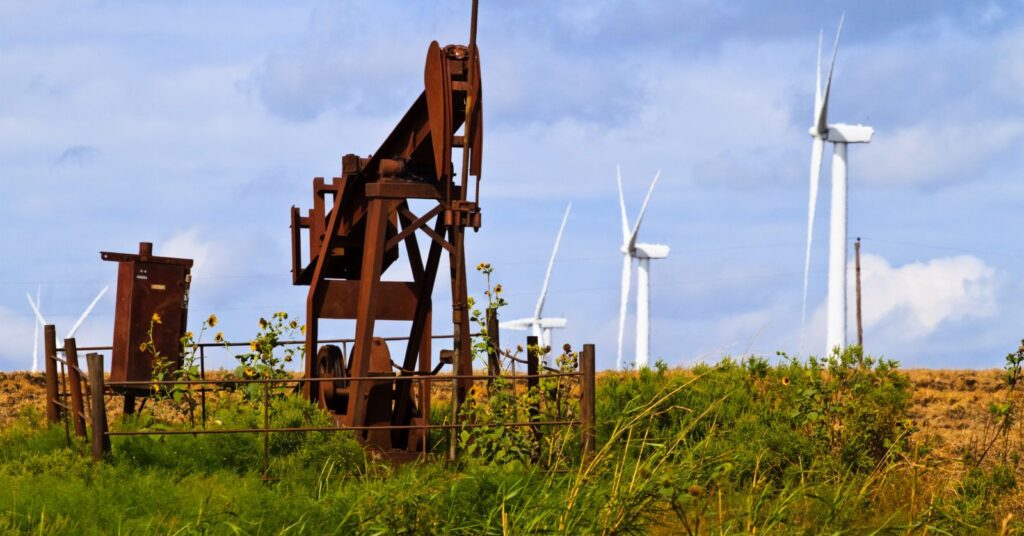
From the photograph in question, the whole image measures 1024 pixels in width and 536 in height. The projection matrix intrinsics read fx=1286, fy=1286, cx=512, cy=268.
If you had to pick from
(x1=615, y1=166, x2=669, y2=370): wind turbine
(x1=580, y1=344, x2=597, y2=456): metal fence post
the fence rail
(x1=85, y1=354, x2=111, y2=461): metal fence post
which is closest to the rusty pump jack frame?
the fence rail

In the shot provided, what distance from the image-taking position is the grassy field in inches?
359

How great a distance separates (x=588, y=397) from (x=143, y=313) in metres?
6.21

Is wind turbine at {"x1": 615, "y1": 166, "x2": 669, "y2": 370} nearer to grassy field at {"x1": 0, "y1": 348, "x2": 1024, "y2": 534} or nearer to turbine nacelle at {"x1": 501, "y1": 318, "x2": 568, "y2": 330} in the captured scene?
turbine nacelle at {"x1": 501, "y1": 318, "x2": 568, "y2": 330}

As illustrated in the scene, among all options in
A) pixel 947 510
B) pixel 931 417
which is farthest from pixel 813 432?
pixel 931 417

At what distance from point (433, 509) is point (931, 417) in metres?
14.6

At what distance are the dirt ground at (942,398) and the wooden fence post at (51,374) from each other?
10.7 feet

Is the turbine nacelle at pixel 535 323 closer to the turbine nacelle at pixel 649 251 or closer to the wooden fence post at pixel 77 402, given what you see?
the turbine nacelle at pixel 649 251

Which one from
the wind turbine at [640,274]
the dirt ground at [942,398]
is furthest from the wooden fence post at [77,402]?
the wind turbine at [640,274]

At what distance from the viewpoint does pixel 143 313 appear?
50.5ft

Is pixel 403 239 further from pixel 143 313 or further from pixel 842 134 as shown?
pixel 842 134

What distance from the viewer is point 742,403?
48.5 ft

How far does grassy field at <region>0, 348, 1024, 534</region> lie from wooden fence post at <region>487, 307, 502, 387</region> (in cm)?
54

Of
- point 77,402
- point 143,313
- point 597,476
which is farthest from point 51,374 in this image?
point 597,476

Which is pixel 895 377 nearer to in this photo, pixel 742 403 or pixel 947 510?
pixel 742 403
